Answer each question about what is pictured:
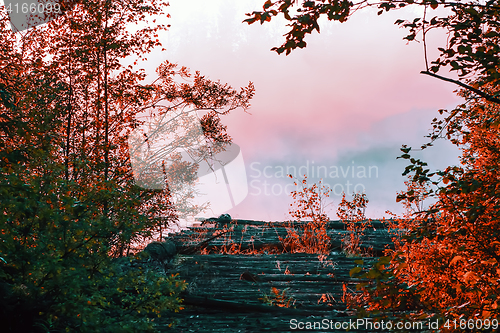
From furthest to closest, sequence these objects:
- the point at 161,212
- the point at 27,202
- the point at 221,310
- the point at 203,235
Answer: the point at 203,235 < the point at 161,212 < the point at 221,310 < the point at 27,202

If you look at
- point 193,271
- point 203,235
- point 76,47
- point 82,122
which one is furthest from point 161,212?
point 76,47

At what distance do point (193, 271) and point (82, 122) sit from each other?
5.88 meters

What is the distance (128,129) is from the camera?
10.5m

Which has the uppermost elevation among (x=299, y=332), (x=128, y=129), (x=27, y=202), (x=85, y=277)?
(x=128, y=129)

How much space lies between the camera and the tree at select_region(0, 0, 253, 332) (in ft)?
11.0

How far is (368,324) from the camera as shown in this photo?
4.36 metres

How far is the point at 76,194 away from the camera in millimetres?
5020

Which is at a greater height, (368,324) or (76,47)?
(76,47)

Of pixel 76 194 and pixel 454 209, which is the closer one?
pixel 454 209

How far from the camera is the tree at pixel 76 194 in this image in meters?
3.34

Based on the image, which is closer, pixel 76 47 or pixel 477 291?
pixel 477 291

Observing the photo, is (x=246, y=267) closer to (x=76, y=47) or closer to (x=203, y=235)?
(x=203, y=235)

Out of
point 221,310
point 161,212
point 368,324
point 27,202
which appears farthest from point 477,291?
point 161,212

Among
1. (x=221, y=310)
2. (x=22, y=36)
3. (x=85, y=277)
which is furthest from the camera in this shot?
(x=22, y=36)
